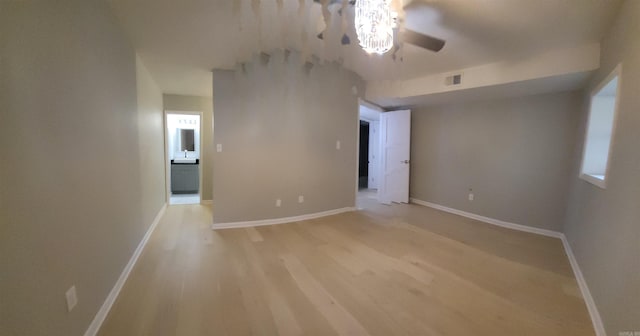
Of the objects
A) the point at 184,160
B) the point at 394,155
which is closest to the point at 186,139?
the point at 184,160

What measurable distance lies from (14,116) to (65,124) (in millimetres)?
431

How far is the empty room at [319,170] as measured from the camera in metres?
1.41

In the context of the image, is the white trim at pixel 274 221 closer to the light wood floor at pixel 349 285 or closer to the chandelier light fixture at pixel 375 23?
the light wood floor at pixel 349 285

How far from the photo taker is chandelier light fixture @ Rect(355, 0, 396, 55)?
6.24 feet

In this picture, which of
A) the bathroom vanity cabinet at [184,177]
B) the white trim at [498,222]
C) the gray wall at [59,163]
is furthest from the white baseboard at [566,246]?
the bathroom vanity cabinet at [184,177]

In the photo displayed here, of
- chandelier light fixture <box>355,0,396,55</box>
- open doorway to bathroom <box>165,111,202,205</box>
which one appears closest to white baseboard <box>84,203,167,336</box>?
chandelier light fixture <box>355,0,396,55</box>

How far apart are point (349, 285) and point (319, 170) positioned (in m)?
2.51

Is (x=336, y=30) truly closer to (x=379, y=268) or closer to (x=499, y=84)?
(x=499, y=84)

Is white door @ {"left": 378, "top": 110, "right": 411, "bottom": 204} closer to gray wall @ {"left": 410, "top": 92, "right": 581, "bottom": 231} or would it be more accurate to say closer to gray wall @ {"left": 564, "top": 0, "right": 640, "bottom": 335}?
gray wall @ {"left": 410, "top": 92, "right": 581, "bottom": 231}

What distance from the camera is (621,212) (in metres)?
1.72

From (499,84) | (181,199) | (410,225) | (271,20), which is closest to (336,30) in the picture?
(271,20)

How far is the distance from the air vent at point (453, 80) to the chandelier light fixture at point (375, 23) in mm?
2385

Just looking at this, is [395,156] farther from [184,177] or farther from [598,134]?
[184,177]

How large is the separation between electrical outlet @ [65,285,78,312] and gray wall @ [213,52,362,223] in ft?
7.87
